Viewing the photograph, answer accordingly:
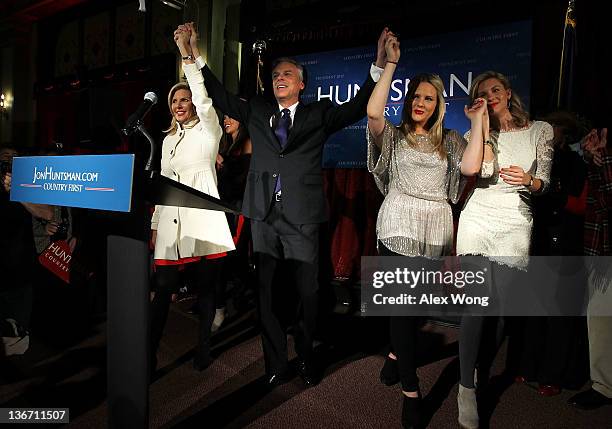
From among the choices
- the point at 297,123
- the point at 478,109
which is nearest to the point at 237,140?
the point at 297,123

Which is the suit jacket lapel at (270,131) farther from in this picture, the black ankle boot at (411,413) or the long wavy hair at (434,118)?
the black ankle boot at (411,413)

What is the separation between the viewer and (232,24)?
4891 mm

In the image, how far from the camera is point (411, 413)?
1733 mm

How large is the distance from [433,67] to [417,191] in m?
2.05

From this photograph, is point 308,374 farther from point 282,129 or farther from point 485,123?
point 485,123

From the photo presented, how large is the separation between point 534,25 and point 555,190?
1629mm

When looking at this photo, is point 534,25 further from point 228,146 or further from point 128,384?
point 128,384

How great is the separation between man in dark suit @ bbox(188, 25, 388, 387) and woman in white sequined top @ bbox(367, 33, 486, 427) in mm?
197

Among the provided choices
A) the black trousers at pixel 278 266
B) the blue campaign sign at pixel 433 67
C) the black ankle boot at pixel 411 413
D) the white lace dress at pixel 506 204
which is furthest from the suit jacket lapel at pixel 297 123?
the blue campaign sign at pixel 433 67

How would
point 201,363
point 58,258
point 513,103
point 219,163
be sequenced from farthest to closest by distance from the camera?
point 219,163, point 58,258, point 201,363, point 513,103

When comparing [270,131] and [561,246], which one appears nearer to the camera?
[270,131]

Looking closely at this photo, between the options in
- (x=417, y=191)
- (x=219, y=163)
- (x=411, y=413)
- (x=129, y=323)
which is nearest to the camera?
(x=129, y=323)

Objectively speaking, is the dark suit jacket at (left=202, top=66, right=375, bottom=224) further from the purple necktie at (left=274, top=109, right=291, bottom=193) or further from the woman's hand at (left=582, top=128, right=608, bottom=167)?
the woman's hand at (left=582, top=128, right=608, bottom=167)

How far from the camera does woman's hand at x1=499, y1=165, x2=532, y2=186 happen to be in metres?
1.75
